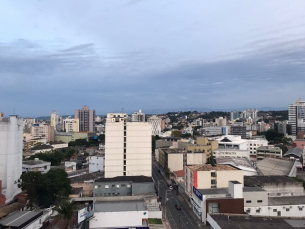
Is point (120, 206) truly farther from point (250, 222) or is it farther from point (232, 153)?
point (232, 153)

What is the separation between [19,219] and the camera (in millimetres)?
21438

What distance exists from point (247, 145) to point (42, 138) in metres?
66.2

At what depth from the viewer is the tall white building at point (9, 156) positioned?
33375mm

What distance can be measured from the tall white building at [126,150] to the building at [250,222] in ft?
58.0

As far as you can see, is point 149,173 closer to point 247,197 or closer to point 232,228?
point 247,197

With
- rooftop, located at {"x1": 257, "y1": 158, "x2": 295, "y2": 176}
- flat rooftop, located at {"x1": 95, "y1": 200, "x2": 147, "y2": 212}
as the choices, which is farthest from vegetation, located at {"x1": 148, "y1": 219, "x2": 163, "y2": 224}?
rooftop, located at {"x1": 257, "y1": 158, "x2": 295, "y2": 176}

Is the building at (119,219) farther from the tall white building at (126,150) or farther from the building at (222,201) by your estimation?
the tall white building at (126,150)

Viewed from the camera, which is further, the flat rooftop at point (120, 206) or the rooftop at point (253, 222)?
the flat rooftop at point (120, 206)

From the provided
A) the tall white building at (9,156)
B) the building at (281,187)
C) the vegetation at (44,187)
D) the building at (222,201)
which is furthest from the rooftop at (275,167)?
the tall white building at (9,156)

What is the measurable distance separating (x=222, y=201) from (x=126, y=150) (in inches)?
654

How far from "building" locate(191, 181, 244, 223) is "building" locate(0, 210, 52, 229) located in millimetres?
14403

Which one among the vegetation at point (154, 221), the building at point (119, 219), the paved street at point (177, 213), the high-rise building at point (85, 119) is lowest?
the paved street at point (177, 213)

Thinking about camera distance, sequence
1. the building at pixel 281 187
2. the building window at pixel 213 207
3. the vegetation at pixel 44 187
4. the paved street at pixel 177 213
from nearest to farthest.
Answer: the building window at pixel 213 207, the paved street at pixel 177 213, the vegetation at pixel 44 187, the building at pixel 281 187

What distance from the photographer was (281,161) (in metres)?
44.9
